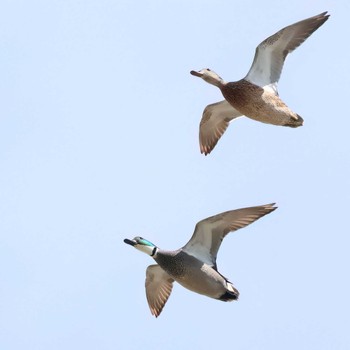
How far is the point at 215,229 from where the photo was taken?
17.2 m

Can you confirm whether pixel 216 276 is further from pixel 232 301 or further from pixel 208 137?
pixel 208 137

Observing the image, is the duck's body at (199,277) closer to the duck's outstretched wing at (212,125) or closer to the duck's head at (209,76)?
the duck's head at (209,76)

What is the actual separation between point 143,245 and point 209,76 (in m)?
2.58

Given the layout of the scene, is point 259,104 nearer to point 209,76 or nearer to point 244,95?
point 244,95

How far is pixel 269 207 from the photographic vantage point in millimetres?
16844

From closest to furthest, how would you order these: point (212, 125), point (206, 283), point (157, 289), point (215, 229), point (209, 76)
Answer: point (206, 283) → point (215, 229) → point (209, 76) → point (157, 289) → point (212, 125)

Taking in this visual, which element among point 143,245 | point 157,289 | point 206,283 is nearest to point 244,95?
point 143,245

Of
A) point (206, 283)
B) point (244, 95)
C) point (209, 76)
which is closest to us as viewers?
point (206, 283)

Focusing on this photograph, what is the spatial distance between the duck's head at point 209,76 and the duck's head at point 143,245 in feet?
7.90

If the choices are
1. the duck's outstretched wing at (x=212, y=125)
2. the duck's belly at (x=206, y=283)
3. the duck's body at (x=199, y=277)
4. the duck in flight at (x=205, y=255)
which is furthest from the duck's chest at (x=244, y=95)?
the duck's belly at (x=206, y=283)

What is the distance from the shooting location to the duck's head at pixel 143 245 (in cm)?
1756

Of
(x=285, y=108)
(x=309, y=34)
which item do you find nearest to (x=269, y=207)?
(x=285, y=108)

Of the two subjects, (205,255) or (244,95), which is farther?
(244,95)

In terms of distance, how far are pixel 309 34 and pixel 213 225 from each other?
9.81ft
